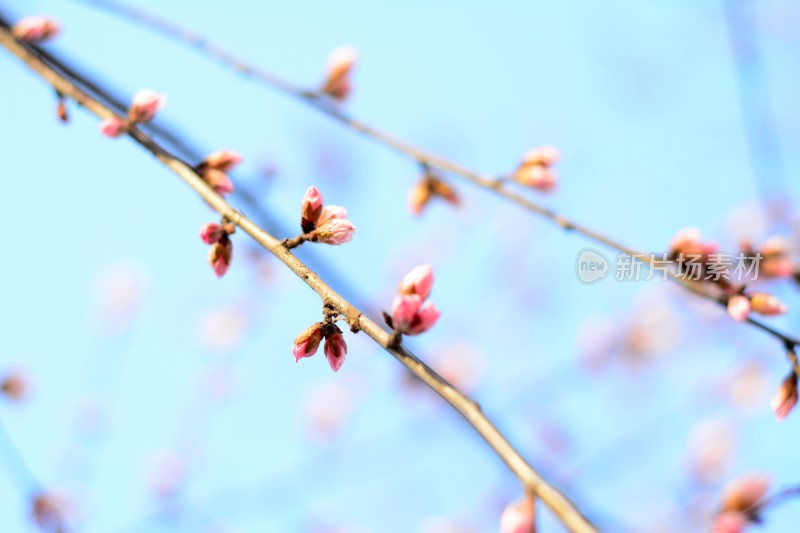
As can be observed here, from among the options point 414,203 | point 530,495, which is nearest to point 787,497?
point 530,495

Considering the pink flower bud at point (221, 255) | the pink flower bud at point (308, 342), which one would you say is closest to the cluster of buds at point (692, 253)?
the pink flower bud at point (308, 342)

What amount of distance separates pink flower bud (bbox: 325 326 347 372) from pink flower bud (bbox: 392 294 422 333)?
18 cm

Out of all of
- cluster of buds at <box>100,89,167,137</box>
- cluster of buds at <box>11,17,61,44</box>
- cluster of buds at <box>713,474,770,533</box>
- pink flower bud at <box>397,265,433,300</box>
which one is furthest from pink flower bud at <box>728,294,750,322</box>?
cluster of buds at <box>11,17,61,44</box>

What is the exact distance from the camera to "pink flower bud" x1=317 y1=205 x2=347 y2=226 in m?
1.45

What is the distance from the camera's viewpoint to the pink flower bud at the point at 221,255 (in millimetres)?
1576

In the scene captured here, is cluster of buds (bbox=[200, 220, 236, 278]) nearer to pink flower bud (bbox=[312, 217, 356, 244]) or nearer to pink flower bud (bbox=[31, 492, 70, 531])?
pink flower bud (bbox=[312, 217, 356, 244])

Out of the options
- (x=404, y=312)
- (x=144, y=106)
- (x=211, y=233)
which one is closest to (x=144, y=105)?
(x=144, y=106)

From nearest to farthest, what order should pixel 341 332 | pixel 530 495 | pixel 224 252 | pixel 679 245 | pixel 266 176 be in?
pixel 530 495
pixel 341 332
pixel 224 252
pixel 679 245
pixel 266 176

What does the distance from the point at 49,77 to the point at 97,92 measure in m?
0.33

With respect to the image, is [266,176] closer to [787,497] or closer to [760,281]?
[760,281]

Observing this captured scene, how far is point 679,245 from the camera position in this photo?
1.99 meters

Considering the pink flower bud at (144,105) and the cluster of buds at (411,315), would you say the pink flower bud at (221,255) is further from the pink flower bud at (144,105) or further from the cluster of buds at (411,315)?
the cluster of buds at (411,315)

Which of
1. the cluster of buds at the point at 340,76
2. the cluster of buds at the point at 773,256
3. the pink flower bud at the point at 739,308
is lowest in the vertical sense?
the pink flower bud at the point at 739,308

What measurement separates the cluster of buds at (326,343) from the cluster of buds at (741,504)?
4.25 ft
